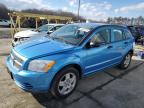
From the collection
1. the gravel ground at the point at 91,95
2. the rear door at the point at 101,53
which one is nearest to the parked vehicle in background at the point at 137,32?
the gravel ground at the point at 91,95

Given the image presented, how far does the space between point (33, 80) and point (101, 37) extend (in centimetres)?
220

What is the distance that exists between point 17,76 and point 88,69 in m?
1.69

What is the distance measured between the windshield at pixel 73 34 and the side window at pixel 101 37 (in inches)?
9.7

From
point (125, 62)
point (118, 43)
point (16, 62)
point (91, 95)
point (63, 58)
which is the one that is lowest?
point (91, 95)

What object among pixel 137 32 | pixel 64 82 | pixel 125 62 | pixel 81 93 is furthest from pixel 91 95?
pixel 137 32

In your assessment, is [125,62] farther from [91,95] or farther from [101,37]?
[91,95]

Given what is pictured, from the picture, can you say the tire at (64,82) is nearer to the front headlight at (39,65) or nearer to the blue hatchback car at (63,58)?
the blue hatchback car at (63,58)

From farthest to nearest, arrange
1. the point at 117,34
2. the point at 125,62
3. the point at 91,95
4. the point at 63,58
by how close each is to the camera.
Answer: the point at 125,62 → the point at 117,34 → the point at 91,95 → the point at 63,58

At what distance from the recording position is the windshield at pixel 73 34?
3832 mm

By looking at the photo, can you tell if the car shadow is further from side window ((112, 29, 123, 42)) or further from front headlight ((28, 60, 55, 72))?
side window ((112, 29, 123, 42))

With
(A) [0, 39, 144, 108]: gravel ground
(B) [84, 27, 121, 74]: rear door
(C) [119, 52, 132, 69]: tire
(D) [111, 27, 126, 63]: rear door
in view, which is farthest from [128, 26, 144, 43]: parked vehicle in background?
(B) [84, 27, 121, 74]: rear door

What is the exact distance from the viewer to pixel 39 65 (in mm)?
2994

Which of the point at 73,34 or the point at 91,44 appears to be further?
the point at 73,34

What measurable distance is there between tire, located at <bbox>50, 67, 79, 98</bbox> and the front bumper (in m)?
0.20
